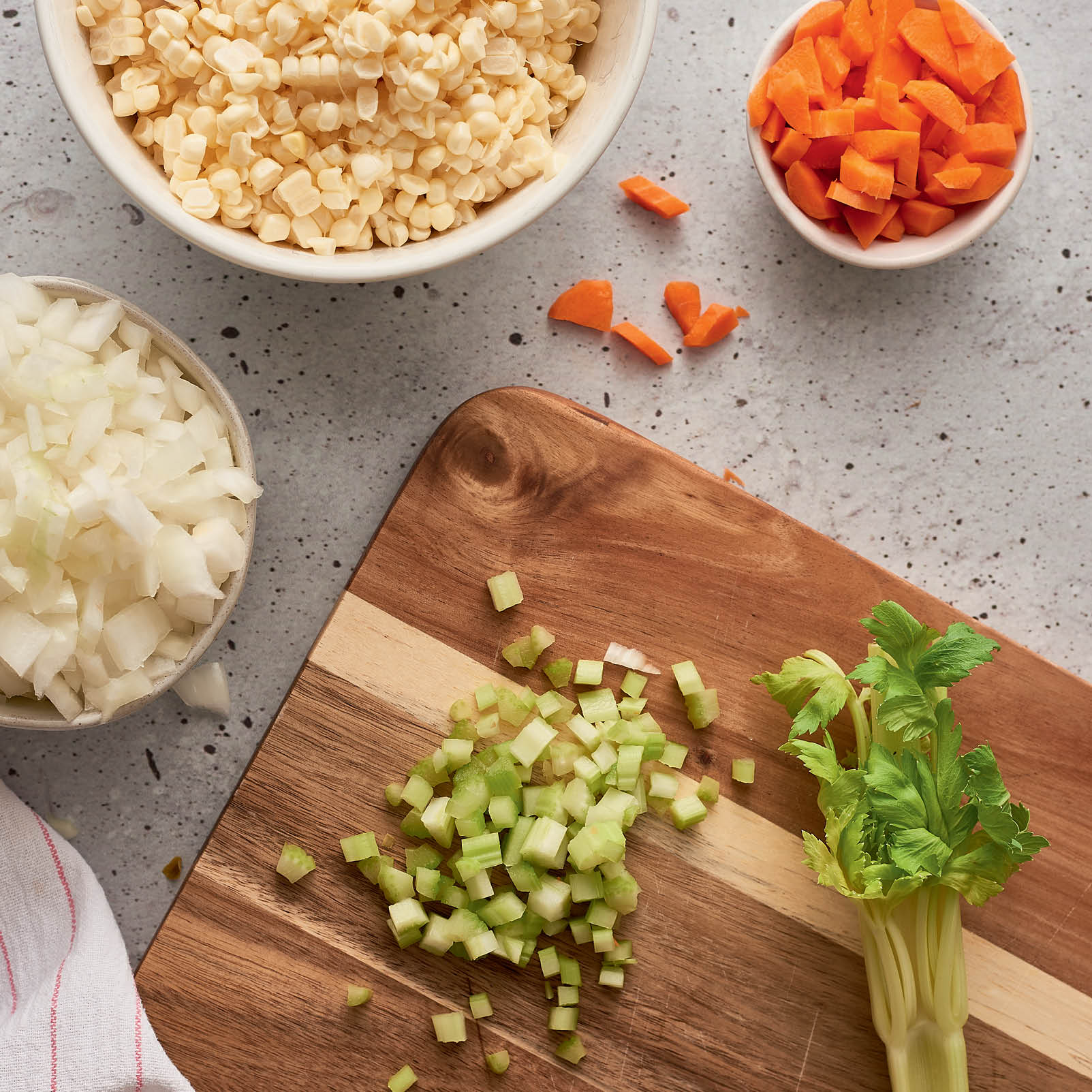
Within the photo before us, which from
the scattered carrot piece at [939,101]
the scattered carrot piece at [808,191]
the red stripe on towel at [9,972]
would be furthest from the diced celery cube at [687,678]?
the red stripe on towel at [9,972]

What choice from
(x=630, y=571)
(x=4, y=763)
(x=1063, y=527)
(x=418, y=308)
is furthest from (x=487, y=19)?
(x=4, y=763)

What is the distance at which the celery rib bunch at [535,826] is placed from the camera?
1.39 m

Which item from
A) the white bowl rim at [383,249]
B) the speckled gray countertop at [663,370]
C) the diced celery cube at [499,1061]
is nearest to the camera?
the white bowl rim at [383,249]

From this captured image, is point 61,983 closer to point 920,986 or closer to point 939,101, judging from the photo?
point 920,986

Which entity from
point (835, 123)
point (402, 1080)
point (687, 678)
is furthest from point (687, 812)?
point (835, 123)

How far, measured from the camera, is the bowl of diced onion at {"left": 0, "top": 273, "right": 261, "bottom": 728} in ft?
3.95

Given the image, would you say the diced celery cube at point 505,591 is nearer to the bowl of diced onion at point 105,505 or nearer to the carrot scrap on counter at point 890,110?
the bowl of diced onion at point 105,505

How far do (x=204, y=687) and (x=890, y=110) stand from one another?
1.31m

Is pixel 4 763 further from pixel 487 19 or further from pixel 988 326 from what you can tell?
pixel 988 326

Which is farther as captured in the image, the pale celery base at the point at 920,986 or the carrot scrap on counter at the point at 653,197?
the carrot scrap on counter at the point at 653,197

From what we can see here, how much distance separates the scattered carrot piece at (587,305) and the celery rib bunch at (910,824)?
60 cm

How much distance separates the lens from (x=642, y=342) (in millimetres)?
1532

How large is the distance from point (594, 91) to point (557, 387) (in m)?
0.44

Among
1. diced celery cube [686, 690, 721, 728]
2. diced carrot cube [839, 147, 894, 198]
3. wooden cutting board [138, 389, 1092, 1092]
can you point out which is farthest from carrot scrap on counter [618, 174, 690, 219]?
diced celery cube [686, 690, 721, 728]
